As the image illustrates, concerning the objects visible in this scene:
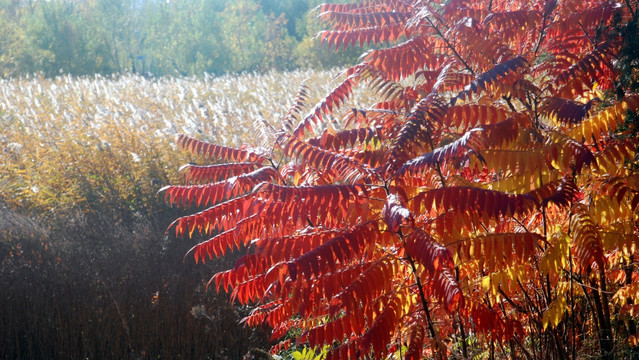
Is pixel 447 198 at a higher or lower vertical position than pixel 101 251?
lower

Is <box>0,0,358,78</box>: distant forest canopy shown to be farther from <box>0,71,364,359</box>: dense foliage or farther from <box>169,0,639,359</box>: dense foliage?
<box>169,0,639,359</box>: dense foliage

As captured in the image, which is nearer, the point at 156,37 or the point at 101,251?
the point at 101,251

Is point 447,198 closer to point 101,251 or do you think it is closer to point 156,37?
point 101,251

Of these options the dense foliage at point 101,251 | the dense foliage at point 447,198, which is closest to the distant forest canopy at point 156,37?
the dense foliage at point 101,251

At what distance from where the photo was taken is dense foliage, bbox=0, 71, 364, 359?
586 cm

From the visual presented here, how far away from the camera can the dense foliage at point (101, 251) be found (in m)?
5.86

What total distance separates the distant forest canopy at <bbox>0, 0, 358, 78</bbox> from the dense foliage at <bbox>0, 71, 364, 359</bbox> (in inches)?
1191

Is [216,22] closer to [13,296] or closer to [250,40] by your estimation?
[250,40]

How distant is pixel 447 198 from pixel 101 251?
5885 mm

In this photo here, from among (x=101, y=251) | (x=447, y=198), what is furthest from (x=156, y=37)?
(x=447, y=198)

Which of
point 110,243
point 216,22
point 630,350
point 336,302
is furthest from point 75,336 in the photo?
point 216,22

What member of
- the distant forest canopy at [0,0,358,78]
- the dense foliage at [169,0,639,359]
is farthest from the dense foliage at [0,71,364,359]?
the distant forest canopy at [0,0,358,78]

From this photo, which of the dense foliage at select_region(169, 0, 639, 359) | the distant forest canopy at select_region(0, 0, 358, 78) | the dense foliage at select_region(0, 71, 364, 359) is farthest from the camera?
the distant forest canopy at select_region(0, 0, 358, 78)

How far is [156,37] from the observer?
53062 millimetres
